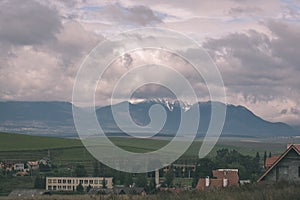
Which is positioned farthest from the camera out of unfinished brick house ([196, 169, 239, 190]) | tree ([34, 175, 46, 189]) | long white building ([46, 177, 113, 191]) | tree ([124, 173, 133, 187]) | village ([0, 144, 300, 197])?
long white building ([46, 177, 113, 191])

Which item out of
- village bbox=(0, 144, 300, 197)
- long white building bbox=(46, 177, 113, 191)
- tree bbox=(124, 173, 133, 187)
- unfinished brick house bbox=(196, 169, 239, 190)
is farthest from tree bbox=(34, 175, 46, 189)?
unfinished brick house bbox=(196, 169, 239, 190)

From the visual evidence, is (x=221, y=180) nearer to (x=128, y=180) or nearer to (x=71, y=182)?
(x=128, y=180)

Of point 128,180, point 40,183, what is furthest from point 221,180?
point 40,183

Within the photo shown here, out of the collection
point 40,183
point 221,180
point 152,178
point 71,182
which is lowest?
point 71,182

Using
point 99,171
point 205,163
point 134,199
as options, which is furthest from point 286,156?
point 99,171

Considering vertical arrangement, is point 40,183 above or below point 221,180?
below

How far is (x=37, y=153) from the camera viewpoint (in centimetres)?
16912

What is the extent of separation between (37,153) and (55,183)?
207 feet

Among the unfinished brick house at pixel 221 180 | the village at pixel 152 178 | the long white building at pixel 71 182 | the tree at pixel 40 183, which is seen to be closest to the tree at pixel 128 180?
the village at pixel 152 178

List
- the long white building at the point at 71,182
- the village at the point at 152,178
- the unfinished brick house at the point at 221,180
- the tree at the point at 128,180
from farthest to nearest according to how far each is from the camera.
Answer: the long white building at the point at 71,182
the tree at the point at 128,180
the unfinished brick house at the point at 221,180
the village at the point at 152,178

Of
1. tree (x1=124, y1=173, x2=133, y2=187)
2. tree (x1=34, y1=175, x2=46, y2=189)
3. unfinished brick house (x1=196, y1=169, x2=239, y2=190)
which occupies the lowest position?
tree (x1=34, y1=175, x2=46, y2=189)

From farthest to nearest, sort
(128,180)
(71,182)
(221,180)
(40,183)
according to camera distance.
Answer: (71,182)
(40,183)
(128,180)
(221,180)

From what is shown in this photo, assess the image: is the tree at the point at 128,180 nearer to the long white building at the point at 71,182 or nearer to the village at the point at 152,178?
the village at the point at 152,178

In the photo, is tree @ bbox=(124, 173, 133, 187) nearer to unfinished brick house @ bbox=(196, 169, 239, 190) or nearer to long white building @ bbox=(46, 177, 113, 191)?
long white building @ bbox=(46, 177, 113, 191)
